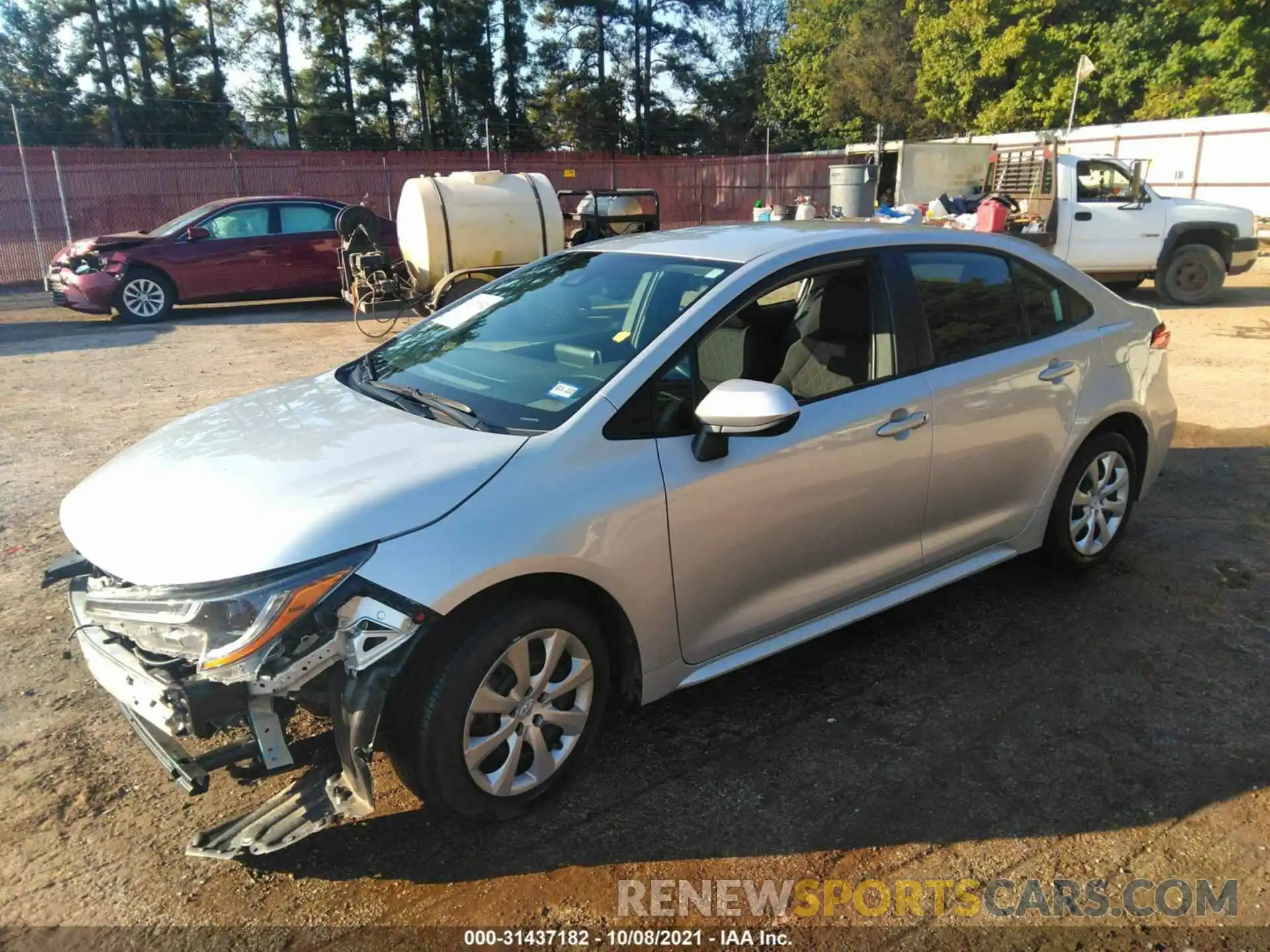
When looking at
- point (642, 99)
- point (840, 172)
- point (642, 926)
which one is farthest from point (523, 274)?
point (642, 99)

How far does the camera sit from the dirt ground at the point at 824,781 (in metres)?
2.57

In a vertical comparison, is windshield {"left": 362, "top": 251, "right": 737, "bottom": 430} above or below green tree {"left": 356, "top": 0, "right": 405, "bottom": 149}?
below

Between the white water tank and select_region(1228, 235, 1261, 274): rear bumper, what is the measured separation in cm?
931

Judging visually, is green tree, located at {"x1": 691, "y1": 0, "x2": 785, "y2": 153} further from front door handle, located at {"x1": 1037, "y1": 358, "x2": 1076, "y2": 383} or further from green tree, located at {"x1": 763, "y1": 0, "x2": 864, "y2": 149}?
front door handle, located at {"x1": 1037, "y1": 358, "x2": 1076, "y2": 383}

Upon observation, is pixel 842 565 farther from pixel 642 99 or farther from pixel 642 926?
pixel 642 99

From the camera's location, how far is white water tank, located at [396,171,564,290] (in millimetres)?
11539

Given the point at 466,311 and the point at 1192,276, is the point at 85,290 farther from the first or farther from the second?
the point at 1192,276

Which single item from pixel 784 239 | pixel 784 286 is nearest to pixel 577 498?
pixel 784 286

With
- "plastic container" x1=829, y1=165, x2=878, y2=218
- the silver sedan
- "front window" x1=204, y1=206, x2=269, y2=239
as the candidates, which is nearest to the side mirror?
the silver sedan

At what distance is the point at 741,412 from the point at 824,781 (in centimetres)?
125

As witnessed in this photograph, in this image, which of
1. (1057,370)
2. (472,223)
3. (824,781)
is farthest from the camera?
(472,223)

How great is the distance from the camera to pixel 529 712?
8.87 ft

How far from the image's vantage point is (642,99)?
47.1 metres

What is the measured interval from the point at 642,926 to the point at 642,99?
49.2m
